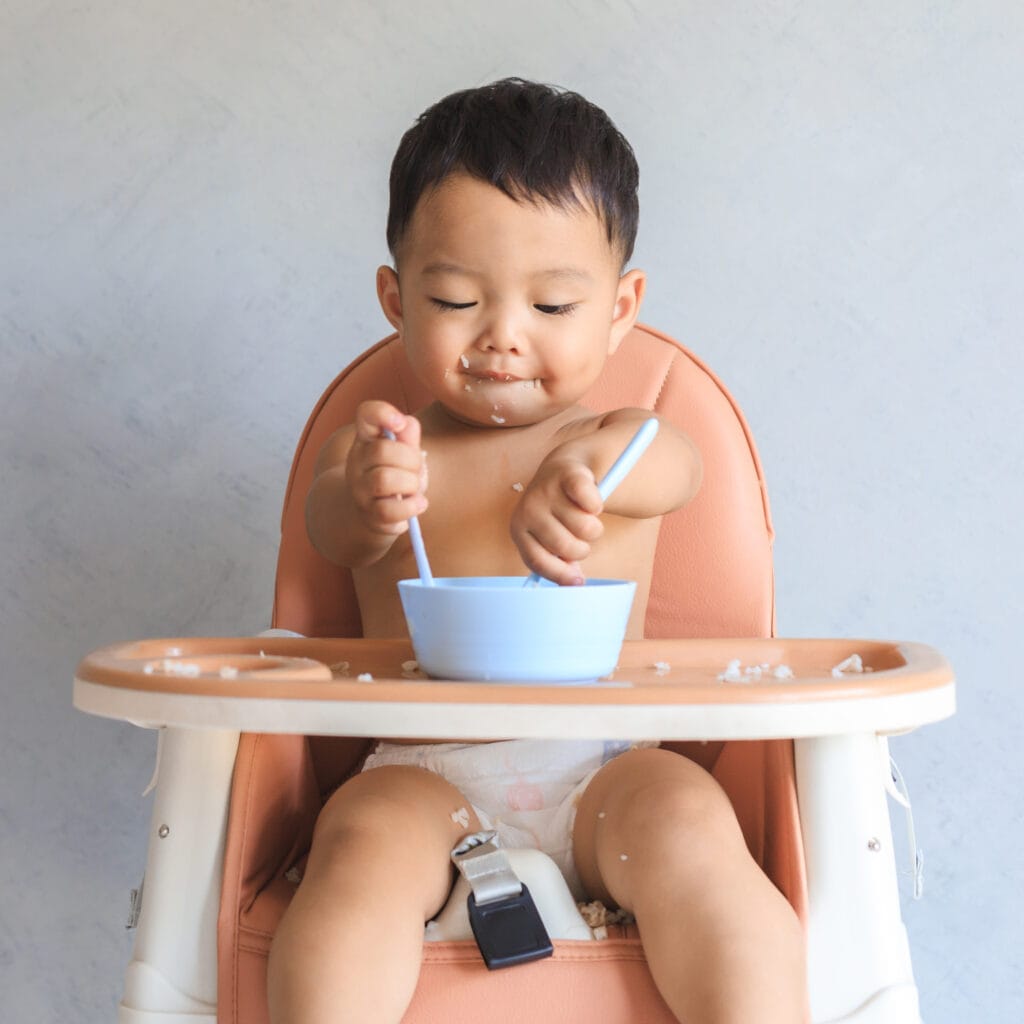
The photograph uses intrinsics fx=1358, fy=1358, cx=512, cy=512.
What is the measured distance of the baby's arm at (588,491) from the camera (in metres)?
0.89

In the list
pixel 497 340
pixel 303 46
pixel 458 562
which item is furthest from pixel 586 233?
pixel 303 46

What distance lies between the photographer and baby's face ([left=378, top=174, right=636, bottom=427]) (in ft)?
3.41

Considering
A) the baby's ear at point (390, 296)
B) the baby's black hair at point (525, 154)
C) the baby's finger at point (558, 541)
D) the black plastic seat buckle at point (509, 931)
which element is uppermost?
the baby's black hair at point (525, 154)

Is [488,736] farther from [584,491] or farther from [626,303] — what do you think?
[626,303]

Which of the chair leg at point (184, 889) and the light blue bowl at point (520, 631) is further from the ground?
the light blue bowl at point (520, 631)

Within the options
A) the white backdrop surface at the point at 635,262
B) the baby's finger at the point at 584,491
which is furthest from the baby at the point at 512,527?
the white backdrop surface at the point at 635,262

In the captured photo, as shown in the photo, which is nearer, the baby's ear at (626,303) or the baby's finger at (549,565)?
the baby's finger at (549,565)

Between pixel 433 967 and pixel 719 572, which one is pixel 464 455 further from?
pixel 433 967

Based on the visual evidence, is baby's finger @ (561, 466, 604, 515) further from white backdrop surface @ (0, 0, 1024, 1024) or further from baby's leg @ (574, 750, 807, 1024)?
white backdrop surface @ (0, 0, 1024, 1024)

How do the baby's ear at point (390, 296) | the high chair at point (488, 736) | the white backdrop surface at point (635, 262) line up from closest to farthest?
the high chair at point (488, 736)
the baby's ear at point (390, 296)
the white backdrop surface at point (635, 262)

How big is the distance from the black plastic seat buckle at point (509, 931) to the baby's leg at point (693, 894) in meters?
0.07

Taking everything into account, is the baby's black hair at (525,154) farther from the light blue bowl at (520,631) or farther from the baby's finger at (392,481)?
the light blue bowl at (520,631)

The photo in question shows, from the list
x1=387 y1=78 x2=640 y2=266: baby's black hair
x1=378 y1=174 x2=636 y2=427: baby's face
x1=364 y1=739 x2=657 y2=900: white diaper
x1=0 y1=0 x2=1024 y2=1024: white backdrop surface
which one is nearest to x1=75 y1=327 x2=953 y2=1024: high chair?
x1=364 y1=739 x2=657 y2=900: white diaper

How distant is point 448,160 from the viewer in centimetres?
107
